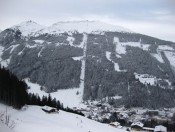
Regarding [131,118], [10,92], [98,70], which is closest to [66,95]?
Answer: [98,70]

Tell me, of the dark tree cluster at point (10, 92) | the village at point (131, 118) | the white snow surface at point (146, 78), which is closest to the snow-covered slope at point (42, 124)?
the dark tree cluster at point (10, 92)

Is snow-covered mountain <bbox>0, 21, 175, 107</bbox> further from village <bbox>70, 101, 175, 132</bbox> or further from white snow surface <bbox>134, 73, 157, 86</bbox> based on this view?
village <bbox>70, 101, 175, 132</bbox>

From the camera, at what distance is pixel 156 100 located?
130000 millimetres

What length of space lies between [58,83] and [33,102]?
8127 cm

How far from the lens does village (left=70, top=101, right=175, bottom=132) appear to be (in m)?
65.2

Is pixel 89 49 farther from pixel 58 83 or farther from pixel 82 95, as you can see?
pixel 82 95

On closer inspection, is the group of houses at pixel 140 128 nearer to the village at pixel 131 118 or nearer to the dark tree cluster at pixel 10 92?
the village at pixel 131 118

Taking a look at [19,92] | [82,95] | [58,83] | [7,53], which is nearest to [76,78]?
[58,83]

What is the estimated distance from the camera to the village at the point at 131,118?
65.2 m

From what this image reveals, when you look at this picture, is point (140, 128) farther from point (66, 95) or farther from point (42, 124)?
point (66, 95)

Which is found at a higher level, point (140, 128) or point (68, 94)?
point (140, 128)

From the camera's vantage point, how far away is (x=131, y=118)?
89.9 metres

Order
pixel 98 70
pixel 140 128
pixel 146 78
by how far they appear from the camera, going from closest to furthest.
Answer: pixel 140 128
pixel 98 70
pixel 146 78

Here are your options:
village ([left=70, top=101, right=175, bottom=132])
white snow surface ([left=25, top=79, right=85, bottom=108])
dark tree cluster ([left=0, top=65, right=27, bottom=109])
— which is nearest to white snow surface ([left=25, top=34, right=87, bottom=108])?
white snow surface ([left=25, top=79, right=85, bottom=108])
